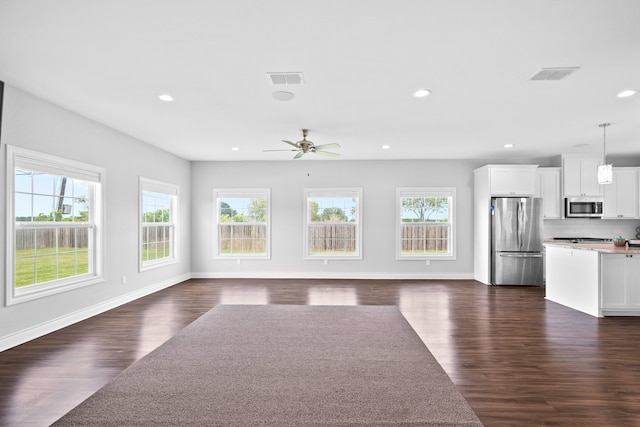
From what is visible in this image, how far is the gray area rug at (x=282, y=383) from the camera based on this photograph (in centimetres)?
195

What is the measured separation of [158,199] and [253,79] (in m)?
4.23

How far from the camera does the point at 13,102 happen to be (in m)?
3.44

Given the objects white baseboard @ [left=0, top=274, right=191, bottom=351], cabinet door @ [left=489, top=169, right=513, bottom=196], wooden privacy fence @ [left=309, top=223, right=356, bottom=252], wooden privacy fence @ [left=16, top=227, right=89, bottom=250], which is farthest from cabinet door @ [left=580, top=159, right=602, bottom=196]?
wooden privacy fence @ [left=16, top=227, right=89, bottom=250]

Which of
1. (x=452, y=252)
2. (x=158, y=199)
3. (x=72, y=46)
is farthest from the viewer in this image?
(x=452, y=252)

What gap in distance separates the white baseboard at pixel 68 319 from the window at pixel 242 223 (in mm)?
1806

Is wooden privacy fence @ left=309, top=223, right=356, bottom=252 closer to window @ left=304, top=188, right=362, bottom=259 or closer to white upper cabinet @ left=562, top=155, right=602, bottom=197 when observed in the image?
window @ left=304, top=188, right=362, bottom=259

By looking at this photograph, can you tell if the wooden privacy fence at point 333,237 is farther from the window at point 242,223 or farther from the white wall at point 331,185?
the white wall at point 331,185

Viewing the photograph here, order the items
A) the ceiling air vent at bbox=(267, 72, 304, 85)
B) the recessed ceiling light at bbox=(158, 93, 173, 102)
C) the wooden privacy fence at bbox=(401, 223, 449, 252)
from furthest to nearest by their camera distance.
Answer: the wooden privacy fence at bbox=(401, 223, 449, 252)
the recessed ceiling light at bbox=(158, 93, 173, 102)
the ceiling air vent at bbox=(267, 72, 304, 85)

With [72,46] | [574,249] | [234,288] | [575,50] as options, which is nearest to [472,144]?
[574,249]

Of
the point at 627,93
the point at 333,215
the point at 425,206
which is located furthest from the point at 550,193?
the point at 333,215

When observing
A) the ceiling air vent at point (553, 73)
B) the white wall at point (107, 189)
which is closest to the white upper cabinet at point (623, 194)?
the ceiling air vent at point (553, 73)

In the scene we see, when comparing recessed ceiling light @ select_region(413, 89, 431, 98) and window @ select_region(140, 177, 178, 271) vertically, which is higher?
recessed ceiling light @ select_region(413, 89, 431, 98)

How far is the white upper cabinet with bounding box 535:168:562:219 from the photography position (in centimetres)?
701

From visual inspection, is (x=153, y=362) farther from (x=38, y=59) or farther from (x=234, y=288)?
(x=234, y=288)
